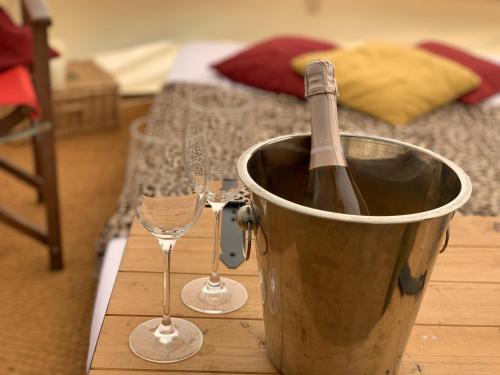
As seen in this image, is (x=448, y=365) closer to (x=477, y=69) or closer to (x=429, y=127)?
(x=429, y=127)

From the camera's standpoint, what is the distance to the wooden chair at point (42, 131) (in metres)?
1.47

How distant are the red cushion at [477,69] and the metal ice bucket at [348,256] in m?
1.66

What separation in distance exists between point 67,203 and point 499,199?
1.45 metres

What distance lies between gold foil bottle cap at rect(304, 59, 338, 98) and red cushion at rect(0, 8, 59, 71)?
1219mm

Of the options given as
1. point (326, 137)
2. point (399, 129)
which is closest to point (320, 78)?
point (326, 137)

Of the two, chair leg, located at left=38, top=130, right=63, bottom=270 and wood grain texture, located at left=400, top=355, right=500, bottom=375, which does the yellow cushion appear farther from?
wood grain texture, located at left=400, top=355, right=500, bottom=375

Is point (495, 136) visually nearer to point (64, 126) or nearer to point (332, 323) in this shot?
point (332, 323)

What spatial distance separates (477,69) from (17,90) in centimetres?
169

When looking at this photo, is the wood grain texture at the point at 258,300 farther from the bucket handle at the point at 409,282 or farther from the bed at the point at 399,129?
the bed at the point at 399,129

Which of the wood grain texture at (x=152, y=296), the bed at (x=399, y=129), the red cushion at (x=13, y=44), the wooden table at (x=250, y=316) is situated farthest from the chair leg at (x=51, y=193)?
the wood grain texture at (x=152, y=296)

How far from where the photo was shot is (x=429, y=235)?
0.52 meters

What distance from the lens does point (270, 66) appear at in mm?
2238

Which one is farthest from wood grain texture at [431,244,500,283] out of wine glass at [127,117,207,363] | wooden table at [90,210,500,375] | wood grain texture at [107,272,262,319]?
wine glass at [127,117,207,363]

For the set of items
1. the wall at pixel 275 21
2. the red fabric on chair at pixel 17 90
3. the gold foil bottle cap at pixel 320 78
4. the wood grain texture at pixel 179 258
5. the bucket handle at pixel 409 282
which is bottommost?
the wall at pixel 275 21
